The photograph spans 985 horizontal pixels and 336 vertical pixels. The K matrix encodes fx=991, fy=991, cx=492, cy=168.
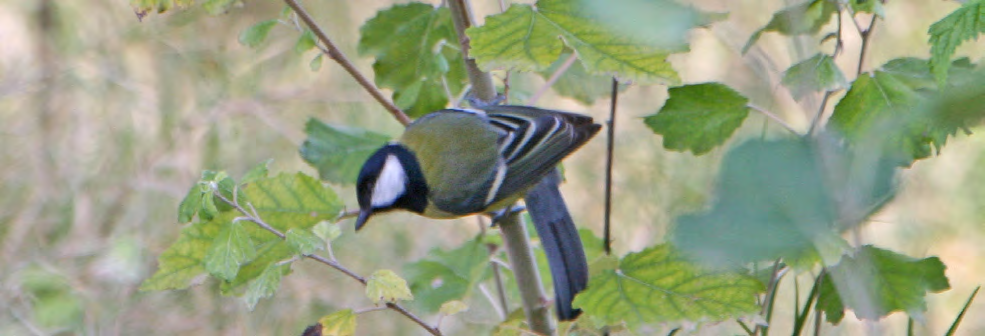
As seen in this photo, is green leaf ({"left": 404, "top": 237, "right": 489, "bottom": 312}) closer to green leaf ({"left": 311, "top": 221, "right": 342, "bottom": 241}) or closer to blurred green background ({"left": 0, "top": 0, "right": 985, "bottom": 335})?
green leaf ({"left": 311, "top": 221, "right": 342, "bottom": 241})

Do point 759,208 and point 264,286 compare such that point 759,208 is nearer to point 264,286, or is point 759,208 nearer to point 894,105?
point 894,105

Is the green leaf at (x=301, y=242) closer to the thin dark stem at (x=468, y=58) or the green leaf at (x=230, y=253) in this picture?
the green leaf at (x=230, y=253)

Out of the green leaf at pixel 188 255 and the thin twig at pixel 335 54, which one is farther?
the green leaf at pixel 188 255

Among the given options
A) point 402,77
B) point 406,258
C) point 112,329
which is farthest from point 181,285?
point 406,258

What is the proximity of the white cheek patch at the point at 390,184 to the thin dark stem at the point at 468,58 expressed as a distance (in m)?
0.35

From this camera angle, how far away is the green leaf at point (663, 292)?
1584 millimetres

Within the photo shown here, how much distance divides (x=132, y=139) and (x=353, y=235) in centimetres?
99

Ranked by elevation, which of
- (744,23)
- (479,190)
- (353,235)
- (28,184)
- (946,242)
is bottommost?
(946,242)

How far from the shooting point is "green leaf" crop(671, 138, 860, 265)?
742 mm

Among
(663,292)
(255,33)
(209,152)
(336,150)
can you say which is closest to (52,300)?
(336,150)

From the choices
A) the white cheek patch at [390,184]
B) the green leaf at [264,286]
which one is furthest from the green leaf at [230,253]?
the white cheek patch at [390,184]

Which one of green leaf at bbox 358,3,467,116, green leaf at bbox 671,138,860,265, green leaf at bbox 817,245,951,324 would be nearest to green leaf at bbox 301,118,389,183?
green leaf at bbox 358,3,467,116

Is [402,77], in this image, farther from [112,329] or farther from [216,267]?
[112,329]

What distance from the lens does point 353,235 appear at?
4.09 metres
